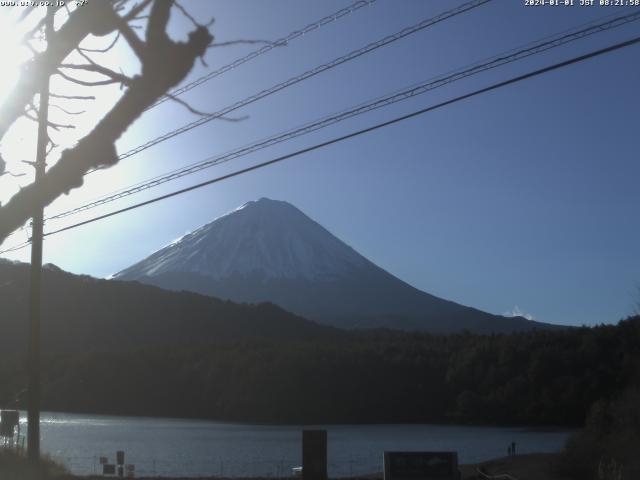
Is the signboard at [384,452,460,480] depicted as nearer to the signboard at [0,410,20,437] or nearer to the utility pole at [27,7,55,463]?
the utility pole at [27,7,55,463]

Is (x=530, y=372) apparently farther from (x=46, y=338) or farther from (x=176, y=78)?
(x=176, y=78)

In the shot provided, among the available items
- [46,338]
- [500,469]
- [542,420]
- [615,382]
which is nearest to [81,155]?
[500,469]

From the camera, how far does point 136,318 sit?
9719 cm

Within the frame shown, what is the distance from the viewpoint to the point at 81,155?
2965 mm

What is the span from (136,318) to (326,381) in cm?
2955

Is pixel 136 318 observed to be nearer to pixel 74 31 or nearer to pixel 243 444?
pixel 243 444

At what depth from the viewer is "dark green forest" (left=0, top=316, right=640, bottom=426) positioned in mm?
60656

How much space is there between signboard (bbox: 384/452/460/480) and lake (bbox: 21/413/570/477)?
48.4 ft

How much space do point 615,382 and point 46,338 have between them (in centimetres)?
5241

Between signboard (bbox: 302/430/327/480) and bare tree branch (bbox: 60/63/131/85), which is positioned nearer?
bare tree branch (bbox: 60/63/131/85)

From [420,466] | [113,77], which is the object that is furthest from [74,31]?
[420,466]

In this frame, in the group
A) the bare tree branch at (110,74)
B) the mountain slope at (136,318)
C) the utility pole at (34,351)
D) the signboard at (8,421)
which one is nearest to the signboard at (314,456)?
the utility pole at (34,351)

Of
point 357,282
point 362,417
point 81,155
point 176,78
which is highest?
point 357,282

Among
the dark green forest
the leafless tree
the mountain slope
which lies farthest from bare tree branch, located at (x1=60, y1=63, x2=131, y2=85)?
the mountain slope
